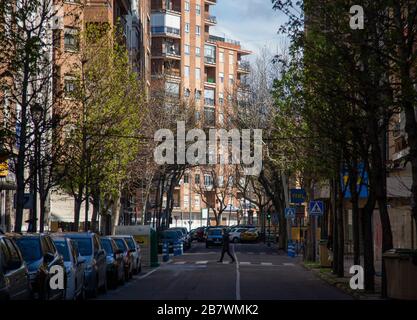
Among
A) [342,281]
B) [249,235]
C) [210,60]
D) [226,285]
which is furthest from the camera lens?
[210,60]

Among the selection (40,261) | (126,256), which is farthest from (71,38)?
(40,261)

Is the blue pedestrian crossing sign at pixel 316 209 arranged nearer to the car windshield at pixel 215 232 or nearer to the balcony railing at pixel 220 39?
the car windshield at pixel 215 232

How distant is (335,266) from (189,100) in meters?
47.9

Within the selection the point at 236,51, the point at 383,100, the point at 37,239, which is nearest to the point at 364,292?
the point at 383,100

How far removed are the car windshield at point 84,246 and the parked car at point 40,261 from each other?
5805mm

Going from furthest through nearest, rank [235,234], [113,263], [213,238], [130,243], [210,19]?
[210,19] → [235,234] → [213,238] → [130,243] → [113,263]

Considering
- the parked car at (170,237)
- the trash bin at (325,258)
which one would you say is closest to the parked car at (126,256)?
the trash bin at (325,258)

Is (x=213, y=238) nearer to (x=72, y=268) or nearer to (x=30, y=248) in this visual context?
(x=72, y=268)

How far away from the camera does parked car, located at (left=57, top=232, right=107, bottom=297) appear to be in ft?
83.3

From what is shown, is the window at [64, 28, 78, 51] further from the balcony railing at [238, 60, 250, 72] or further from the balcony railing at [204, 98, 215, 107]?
the balcony railing at [204, 98, 215, 107]

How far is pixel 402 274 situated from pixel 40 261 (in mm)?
9050

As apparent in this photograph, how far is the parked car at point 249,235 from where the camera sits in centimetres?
9850

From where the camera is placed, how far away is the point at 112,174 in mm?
47500

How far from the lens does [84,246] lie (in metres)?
27.2
